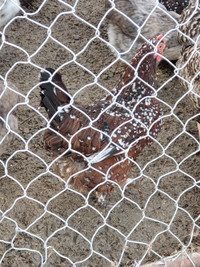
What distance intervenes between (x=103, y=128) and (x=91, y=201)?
2.09ft

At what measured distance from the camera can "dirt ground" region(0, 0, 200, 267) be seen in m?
2.29

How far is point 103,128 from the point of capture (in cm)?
225

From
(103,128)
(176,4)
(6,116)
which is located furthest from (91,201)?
(176,4)

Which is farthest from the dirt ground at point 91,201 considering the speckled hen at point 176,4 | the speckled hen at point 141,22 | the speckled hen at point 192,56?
the speckled hen at point 176,4

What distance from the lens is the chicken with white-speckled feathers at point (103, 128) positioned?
2209 millimetres

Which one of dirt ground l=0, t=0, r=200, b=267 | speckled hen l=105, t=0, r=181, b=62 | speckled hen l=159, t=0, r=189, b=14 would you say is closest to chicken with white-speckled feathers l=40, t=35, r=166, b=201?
dirt ground l=0, t=0, r=200, b=267

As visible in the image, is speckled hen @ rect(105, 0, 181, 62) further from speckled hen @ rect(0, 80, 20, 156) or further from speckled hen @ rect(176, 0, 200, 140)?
speckled hen @ rect(0, 80, 20, 156)

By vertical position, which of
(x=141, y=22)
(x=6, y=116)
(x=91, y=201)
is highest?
(x=141, y=22)

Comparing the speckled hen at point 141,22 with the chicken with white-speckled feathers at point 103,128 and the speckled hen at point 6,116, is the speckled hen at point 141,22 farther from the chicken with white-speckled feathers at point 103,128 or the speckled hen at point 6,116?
the speckled hen at point 6,116

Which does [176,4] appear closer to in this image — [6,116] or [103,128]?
[103,128]

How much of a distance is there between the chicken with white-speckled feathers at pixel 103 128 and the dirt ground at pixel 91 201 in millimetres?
199

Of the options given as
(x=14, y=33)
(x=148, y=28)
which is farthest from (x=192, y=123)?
(x=14, y=33)

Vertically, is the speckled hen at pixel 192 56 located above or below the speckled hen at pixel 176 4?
below

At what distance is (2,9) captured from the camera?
289 cm
